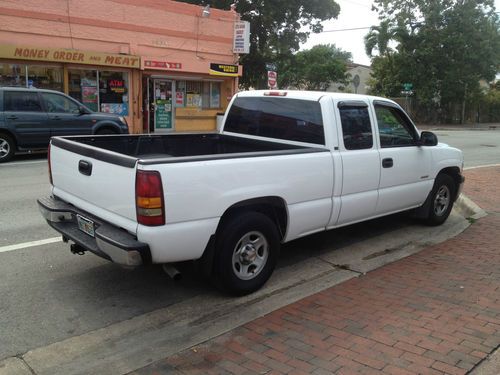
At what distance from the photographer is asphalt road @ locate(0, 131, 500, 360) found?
389 centimetres

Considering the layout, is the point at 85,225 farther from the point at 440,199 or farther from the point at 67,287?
the point at 440,199

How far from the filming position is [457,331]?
3.86m

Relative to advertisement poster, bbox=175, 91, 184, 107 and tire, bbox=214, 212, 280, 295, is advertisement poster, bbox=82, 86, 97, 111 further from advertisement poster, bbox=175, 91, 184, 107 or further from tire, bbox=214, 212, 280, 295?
tire, bbox=214, 212, 280, 295

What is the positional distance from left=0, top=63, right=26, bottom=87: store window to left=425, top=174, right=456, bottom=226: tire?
1526 cm

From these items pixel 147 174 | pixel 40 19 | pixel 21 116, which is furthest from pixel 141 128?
pixel 147 174

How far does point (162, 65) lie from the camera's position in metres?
20.7

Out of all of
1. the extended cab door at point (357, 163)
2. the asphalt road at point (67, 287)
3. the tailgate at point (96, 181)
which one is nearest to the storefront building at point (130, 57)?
the asphalt road at point (67, 287)

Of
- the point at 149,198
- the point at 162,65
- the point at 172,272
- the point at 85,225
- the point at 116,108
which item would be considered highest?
the point at 162,65

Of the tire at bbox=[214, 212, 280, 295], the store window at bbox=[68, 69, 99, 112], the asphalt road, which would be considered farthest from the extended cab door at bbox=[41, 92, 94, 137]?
the tire at bbox=[214, 212, 280, 295]

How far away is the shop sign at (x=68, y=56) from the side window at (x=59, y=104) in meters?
4.70

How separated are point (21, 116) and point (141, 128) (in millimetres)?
8499

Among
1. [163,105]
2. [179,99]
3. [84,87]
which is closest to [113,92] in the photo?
[84,87]

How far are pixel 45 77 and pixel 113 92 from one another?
265 centimetres

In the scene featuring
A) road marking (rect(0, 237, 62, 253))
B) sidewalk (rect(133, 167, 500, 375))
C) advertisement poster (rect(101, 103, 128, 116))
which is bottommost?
sidewalk (rect(133, 167, 500, 375))
